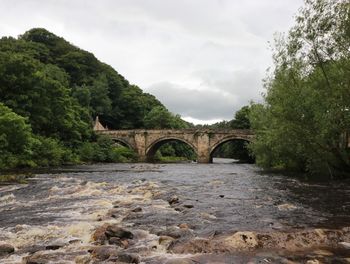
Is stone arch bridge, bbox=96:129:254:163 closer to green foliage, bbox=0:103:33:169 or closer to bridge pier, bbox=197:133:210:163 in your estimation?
bridge pier, bbox=197:133:210:163

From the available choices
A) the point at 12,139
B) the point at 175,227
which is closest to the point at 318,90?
the point at 175,227

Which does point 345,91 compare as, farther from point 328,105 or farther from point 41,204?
point 41,204

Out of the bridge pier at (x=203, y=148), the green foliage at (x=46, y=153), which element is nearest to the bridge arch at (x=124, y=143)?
the bridge pier at (x=203, y=148)

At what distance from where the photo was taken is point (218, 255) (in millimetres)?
9180

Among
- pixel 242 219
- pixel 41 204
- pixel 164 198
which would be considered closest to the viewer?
pixel 242 219

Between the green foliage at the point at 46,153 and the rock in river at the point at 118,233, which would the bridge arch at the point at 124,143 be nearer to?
the green foliage at the point at 46,153

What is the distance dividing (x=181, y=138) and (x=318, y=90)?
48055mm

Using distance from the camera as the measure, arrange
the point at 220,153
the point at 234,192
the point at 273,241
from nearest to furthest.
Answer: the point at 273,241
the point at 234,192
the point at 220,153

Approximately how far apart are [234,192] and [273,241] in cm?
1091

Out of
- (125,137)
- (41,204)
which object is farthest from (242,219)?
(125,137)

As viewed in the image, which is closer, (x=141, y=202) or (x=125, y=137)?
(x=141, y=202)

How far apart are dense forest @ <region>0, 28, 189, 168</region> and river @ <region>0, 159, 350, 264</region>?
65.9 feet

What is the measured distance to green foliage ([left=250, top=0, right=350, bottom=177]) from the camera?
22156 millimetres

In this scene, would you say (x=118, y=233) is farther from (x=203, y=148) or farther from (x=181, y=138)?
(x=181, y=138)
